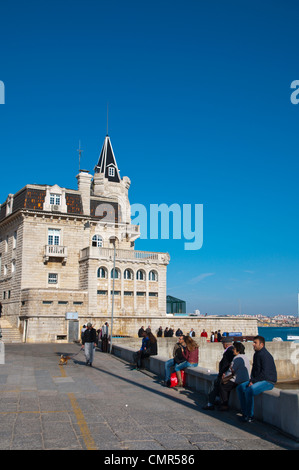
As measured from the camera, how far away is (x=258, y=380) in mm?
8734

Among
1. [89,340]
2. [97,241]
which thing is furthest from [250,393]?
[97,241]

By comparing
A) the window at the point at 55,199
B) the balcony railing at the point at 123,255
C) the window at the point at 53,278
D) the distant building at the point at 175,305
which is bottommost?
the distant building at the point at 175,305

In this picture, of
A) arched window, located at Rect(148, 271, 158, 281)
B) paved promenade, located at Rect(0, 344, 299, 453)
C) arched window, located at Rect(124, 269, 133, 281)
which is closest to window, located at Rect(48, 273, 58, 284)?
arched window, located at Rect(124, 269, 133, 281)

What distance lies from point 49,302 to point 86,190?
42.8ft

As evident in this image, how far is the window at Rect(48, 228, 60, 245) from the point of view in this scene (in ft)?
133

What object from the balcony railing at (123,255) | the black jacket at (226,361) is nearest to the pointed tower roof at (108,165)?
the balcony railing at (123,255)

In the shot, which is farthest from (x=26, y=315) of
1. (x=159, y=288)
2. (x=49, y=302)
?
(x=159, y=288)

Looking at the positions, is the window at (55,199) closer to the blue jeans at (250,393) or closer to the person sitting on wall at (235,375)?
the person sitting on wall at (235,375)

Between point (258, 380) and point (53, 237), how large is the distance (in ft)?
111

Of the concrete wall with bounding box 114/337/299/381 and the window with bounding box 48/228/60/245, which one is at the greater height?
the window with bounding box 48/228/60/245

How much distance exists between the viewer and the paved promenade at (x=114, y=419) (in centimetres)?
711

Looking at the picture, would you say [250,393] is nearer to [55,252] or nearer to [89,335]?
[89,335]

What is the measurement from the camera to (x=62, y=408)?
9.85 m

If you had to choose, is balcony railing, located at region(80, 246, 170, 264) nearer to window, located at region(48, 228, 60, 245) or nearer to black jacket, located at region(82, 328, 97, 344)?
window, located at region(48, 228, 60, 245)
